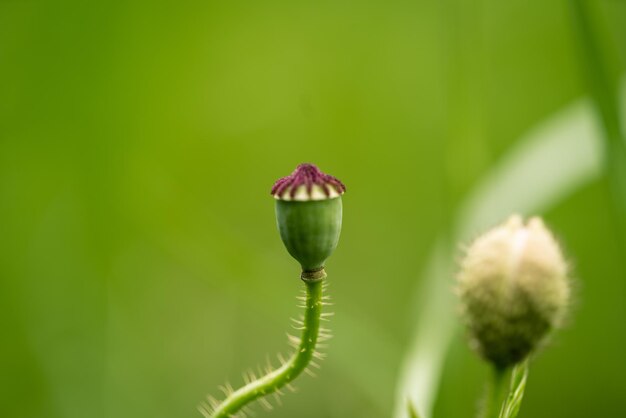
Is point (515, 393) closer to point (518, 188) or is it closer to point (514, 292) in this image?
point (514, 292)

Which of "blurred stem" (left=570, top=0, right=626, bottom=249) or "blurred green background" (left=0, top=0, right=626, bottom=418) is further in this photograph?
"blurred green background" (left=0, top=0, right=626, bottom=418)

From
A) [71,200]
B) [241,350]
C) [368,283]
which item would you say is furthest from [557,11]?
[71,200]

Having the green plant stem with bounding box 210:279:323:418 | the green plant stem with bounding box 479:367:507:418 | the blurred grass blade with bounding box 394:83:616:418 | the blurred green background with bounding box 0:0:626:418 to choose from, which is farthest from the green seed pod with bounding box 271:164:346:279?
the blurred grass blade with bounding box 394:83:616:418

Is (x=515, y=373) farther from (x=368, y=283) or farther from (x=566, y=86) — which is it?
(x=566, y=86)

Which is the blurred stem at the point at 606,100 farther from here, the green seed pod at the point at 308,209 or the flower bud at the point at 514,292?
the green seed pod at the point at 308,209

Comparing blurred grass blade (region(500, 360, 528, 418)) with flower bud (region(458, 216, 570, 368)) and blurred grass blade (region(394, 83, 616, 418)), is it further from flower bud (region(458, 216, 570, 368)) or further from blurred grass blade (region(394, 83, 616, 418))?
blurred grass blade (region(394, 83, 616, 418))

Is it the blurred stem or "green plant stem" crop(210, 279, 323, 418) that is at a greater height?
the blurred stem

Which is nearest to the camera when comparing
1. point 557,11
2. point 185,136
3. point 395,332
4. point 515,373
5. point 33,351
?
point 515,373
